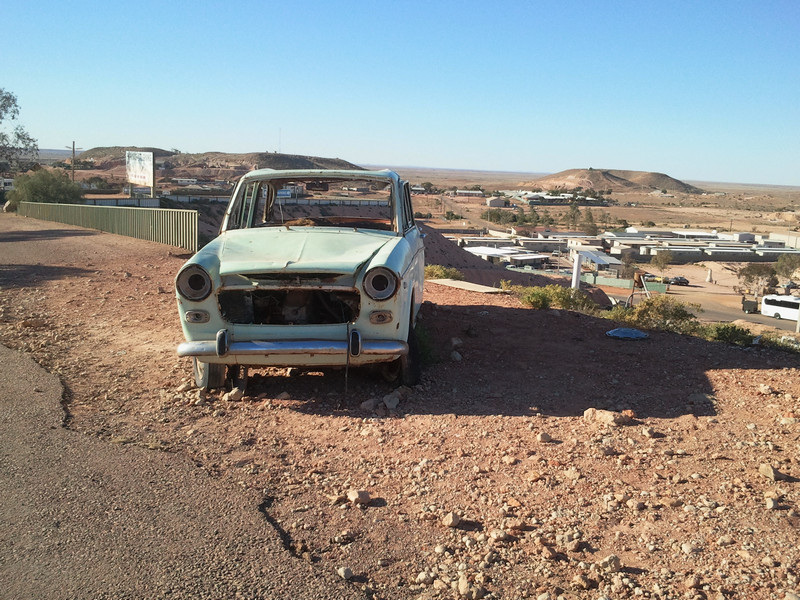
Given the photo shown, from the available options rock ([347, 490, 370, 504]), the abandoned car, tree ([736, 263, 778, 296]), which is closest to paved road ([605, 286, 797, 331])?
tree ([736, 263, 778, 296])

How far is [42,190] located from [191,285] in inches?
1383

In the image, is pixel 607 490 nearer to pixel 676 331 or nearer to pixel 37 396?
pixel 37 396

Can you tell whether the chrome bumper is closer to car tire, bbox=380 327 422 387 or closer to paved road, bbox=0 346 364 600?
car tire, bbox=380 327 422 387

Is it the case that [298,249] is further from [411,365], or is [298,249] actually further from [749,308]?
[749,308]

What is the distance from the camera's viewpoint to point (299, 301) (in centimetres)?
557

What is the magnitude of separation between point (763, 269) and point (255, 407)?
162 ft

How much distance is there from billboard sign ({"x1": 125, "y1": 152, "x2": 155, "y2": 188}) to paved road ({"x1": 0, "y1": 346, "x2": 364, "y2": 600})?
74.7ft

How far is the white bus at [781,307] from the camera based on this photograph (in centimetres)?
3284

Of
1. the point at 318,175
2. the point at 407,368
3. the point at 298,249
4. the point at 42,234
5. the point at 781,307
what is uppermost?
the point at 318,175

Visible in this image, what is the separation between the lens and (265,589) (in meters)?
2.96

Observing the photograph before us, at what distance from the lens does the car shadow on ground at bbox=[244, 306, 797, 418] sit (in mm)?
5348

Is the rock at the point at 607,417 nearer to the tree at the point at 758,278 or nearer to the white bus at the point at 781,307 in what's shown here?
the white bus at the point at 781,307

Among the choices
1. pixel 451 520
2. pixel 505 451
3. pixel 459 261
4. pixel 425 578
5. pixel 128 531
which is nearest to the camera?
pixel 425 578

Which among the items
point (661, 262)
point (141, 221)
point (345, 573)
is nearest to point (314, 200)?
point (345, 573)
